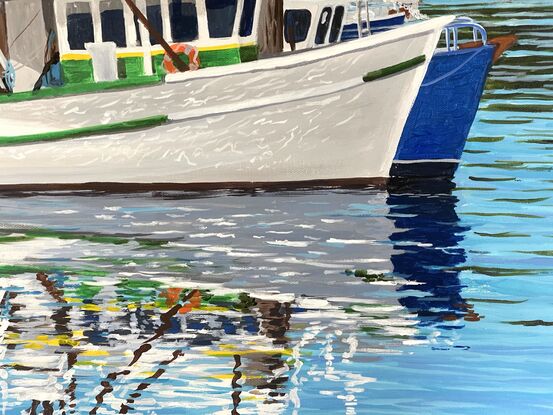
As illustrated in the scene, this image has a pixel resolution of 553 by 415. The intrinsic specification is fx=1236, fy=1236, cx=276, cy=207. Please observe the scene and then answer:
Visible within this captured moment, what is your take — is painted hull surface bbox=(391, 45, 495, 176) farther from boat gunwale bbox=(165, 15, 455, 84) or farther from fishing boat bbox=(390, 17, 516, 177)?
boat gunwale bbox=(165, 15, 455, 84)

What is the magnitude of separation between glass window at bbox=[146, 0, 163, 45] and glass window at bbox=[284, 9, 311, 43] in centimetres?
169

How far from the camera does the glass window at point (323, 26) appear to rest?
1512 cm

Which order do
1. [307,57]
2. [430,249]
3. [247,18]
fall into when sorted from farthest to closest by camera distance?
[247,18], [307,57], [430,249]

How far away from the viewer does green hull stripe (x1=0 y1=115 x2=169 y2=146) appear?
14039mm

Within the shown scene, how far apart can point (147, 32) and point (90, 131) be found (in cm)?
131

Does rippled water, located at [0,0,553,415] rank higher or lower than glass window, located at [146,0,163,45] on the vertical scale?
lower

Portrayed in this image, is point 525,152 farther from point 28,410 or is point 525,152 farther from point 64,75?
point 28,410

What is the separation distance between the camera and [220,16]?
14188 millimetres

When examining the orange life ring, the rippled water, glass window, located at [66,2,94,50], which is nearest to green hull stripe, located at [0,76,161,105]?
the orange life ring

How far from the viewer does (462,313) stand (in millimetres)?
9289

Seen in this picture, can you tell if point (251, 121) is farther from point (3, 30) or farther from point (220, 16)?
point (3, 30)

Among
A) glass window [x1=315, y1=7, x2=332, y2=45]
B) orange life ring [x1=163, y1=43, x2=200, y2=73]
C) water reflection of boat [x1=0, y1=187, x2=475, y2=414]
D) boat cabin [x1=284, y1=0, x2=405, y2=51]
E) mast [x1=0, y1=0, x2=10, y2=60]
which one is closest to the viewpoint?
water reflection of boat [x1=0, y1=187, x2=475, y2=414]

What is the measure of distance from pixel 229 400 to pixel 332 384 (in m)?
0.70

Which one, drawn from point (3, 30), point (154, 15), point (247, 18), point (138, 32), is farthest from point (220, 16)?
point (3, 30)
